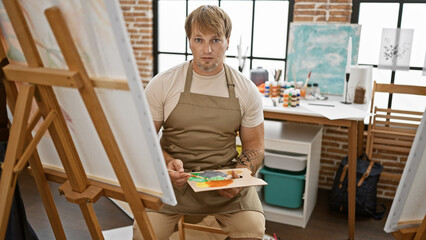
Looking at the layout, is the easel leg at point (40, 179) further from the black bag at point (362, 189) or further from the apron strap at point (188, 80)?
the black bag at point (362, 189)

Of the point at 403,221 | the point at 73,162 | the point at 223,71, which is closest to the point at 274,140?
the point at 223,71

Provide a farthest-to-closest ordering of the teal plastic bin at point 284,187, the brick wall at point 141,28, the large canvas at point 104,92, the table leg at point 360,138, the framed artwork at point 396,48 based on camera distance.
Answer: the brick wall at point 141,28 → the framed artwork at point 396,48 → the table leg at point 360,138 → the teal plastic bin at point 284,187 → the large canvas at point 104,92

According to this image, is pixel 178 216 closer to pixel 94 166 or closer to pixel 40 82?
pixel 94 166

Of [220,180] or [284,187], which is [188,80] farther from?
[284,187]

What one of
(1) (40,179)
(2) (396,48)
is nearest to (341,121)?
(2) (396,48)

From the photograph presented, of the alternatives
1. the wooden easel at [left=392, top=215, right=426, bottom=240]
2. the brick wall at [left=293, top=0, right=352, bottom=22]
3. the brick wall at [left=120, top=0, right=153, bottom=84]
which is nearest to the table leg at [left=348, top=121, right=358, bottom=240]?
the brick wall at [left=293, top=0, right=352, bottom=22]

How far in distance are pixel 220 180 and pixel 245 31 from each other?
2410 millimetres

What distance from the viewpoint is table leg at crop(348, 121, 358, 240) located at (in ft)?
8.42

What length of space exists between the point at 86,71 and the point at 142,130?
23cm

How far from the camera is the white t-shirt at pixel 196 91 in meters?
Answer: 1.93

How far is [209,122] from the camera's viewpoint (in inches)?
75.1

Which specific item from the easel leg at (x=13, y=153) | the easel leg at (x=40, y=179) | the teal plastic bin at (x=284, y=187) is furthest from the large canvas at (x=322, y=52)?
the easel leg at (x=13, y=153)

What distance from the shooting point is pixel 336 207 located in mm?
3041

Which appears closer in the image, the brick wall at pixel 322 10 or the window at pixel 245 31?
the brick wall at pixel 322 10
